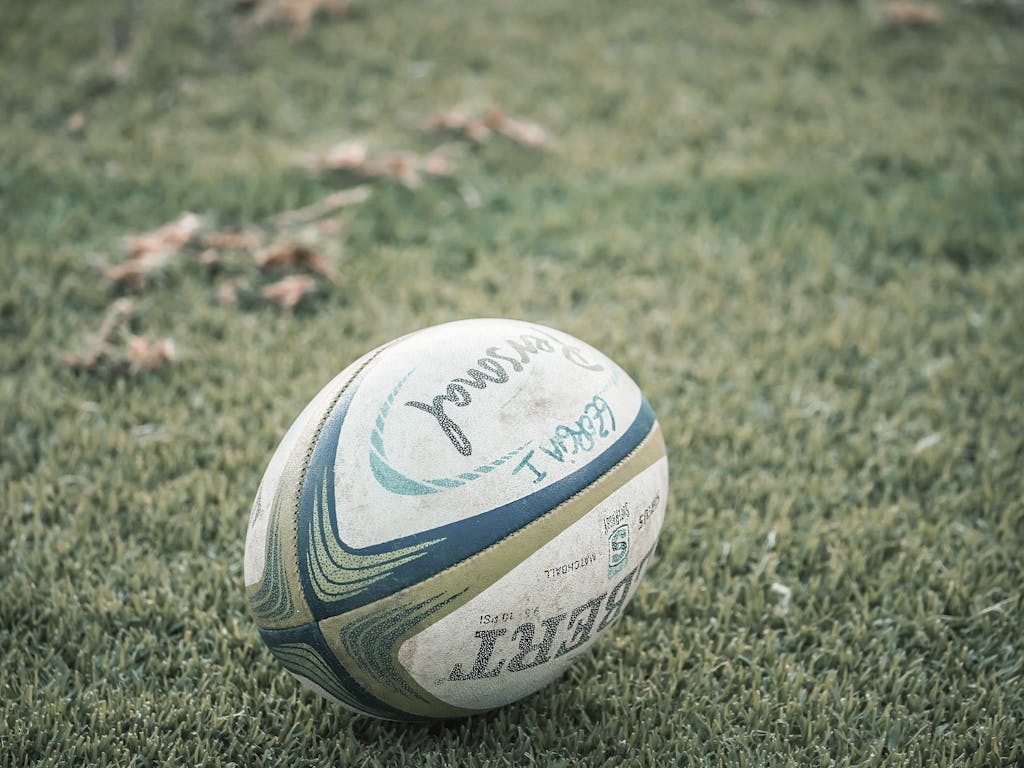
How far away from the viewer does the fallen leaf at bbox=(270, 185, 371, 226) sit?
4.39 metres

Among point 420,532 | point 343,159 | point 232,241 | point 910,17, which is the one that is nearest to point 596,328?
point 232,241

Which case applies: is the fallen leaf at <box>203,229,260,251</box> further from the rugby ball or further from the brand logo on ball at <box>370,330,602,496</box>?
the brand logo on ball at <box>370,330,602,496</box>

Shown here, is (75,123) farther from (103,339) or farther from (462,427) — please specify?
(462,427)

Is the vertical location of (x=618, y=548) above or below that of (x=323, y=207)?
above

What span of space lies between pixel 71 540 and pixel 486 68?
4019 millimetres

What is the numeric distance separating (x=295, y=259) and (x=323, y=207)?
467mm

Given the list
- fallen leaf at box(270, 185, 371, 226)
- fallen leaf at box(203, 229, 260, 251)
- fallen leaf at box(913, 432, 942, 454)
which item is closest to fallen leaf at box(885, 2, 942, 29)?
fallen leaf at box(270, 185, 371, 226)

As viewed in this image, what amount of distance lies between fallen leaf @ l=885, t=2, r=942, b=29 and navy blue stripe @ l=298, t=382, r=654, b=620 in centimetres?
524

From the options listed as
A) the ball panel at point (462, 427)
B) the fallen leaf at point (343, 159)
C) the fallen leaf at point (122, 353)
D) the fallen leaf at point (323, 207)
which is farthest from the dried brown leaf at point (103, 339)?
the ball panel at point (462, 427)

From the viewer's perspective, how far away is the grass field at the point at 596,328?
2361mm

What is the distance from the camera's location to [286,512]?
82.8 inches

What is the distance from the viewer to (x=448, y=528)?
6.57ft

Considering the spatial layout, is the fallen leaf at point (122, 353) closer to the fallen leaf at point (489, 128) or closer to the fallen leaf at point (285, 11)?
the fallen leaf at point (489, 128)

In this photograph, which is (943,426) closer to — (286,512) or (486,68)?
(286,512)
